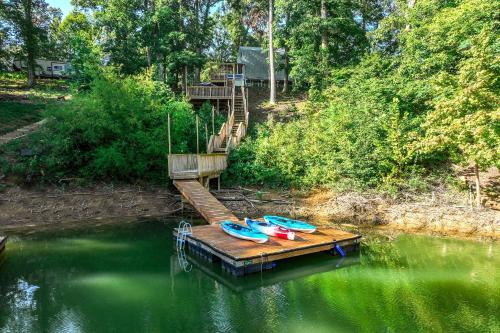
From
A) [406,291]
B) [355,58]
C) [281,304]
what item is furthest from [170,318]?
[355,58]

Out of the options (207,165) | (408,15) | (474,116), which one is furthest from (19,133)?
(408,15)

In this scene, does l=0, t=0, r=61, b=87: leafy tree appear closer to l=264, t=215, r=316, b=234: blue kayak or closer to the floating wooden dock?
the floating wooden dock

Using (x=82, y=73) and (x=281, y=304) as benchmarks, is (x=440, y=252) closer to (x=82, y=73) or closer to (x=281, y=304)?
(x=281, y=304)

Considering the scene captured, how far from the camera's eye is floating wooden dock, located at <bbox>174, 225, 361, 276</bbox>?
10.8 m

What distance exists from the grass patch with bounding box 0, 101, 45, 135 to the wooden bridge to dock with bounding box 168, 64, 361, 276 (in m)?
10.2

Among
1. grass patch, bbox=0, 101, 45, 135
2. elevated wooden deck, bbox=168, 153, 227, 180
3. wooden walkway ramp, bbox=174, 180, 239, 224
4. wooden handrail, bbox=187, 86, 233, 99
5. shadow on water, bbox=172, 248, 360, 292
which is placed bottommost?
shadow on water, bbox=172, 248, 360, 292

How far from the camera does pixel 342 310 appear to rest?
8.71 metres

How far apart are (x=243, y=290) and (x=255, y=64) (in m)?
31.8

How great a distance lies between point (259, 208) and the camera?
17859 millimetres

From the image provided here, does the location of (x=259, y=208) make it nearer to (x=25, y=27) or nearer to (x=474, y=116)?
(x=474, y=116)

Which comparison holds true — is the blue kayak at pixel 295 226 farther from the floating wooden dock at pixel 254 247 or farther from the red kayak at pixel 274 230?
the red kayak at pixel 274 230

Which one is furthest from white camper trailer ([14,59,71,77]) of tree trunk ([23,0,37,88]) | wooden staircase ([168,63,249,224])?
wooden staircase ([168,63,249,224])

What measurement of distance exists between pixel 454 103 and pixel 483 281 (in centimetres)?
727

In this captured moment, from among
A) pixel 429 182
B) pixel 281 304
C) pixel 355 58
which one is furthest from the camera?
pixel 355 58
